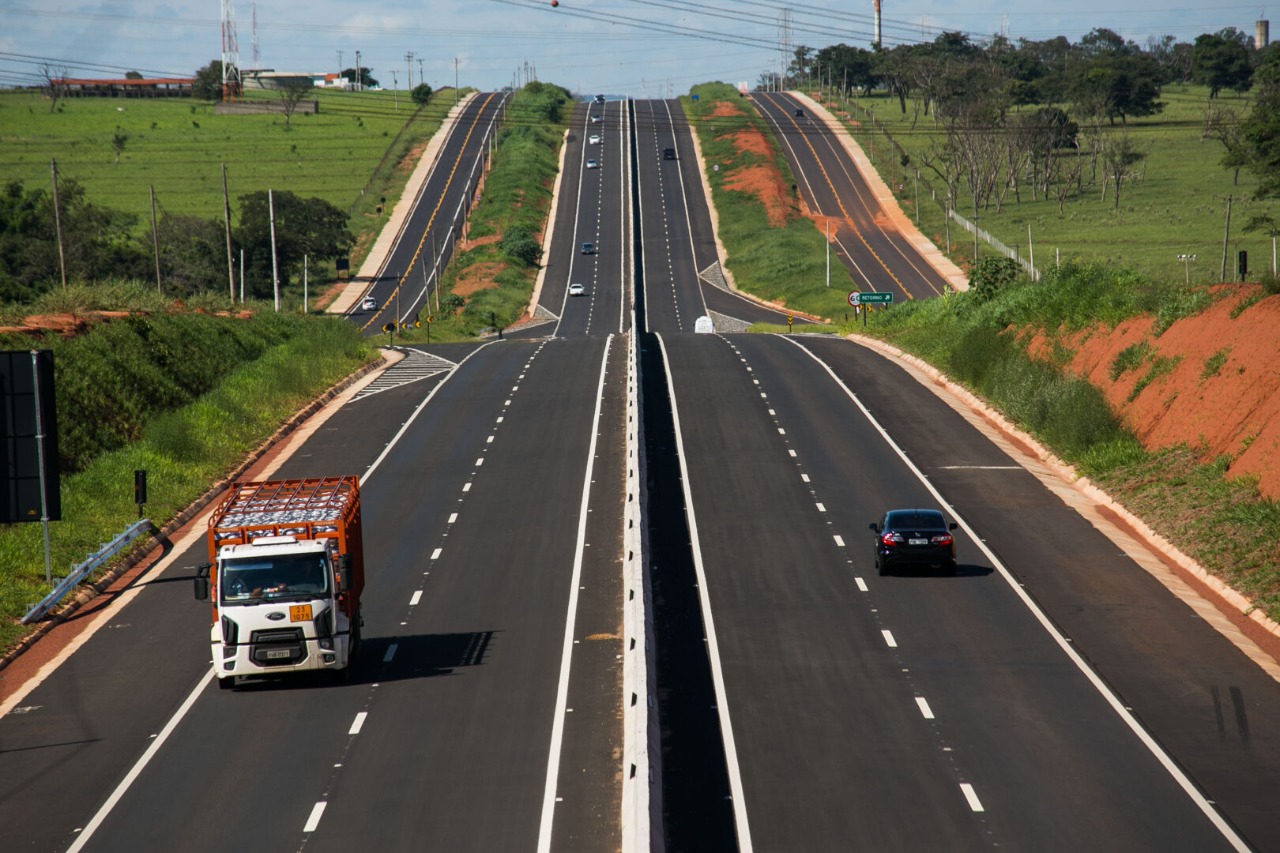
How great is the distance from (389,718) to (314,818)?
171 inches

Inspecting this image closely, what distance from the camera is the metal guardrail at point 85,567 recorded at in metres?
30.1

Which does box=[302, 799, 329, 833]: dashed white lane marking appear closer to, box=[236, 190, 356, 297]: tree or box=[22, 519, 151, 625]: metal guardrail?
box=[22, 519, 151, 625]: metal guardrail

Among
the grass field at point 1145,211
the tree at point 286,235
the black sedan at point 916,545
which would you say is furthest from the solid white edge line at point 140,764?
the tree at point 286,235

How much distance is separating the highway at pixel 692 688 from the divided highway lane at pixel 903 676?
8 centimetres

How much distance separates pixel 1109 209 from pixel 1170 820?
5014 inches

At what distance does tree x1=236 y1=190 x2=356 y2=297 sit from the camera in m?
124

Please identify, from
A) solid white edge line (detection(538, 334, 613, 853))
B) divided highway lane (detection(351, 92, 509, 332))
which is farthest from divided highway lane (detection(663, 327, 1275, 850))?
divided highway lane (detection(351, 92, 509, 332))

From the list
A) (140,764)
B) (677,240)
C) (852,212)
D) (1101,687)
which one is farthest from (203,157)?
(1101,687)

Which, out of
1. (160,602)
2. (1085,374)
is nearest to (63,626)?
(160,602)

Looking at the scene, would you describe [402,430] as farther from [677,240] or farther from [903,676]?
[677,240]

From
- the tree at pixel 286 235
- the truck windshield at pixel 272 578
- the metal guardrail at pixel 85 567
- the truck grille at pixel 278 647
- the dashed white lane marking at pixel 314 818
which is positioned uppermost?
the tree at pixel 286 235

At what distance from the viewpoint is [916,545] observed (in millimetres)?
32656

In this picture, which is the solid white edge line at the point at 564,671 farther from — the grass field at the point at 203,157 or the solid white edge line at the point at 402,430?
the grass field at the point at 203,157

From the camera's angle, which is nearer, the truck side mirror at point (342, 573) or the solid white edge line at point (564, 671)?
the solid white edge line at point (564, 671)
